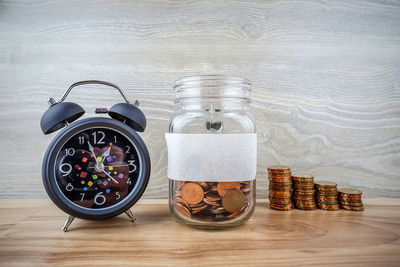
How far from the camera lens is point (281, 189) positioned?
82 cm

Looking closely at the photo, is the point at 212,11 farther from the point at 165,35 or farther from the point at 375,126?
the point at 375,126

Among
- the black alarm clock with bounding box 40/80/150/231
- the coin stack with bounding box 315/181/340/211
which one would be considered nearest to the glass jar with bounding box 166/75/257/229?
the black alarm clock with bounding box 40/80/150/231

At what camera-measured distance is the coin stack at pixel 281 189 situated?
81 cm

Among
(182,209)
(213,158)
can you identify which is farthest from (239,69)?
(182,209)

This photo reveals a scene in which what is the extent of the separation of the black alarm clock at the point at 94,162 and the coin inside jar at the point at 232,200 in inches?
8.6

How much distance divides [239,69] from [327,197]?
53cm

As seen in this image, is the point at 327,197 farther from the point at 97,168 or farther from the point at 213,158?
the point at 97,168

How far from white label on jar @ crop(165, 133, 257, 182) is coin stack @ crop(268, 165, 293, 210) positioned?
183 millimetres

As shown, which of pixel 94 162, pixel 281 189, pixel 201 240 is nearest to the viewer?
pixel 201 240

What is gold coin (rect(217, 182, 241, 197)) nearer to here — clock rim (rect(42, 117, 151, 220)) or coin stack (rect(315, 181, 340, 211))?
clock rim (rect(42, 117, 151, 220))

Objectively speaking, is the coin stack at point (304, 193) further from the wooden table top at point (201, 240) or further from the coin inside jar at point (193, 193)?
the coin inside jar at point (193, 193)

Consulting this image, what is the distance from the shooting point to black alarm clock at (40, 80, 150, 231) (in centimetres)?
65

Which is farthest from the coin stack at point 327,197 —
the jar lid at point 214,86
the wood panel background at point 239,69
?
the jar lid at point 214,86

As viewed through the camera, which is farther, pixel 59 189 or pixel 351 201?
pixel 351 201
